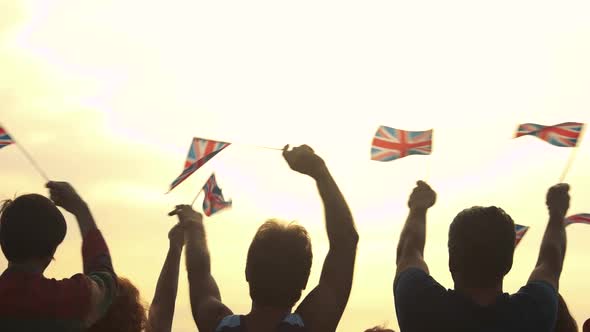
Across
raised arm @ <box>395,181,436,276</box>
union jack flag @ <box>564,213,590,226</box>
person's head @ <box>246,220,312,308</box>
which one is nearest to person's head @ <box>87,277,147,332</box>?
person's head @ <box>246,220,312,308</box>

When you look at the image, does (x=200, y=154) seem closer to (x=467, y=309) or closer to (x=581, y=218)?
(x=581, y=218)

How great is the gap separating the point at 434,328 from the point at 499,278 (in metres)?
0.52

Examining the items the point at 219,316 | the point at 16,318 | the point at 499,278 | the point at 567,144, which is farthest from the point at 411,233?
the point at 567,144

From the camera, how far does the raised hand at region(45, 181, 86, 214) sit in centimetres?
581

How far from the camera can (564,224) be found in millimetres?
5941

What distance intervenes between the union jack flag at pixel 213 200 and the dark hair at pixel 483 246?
5.78 m

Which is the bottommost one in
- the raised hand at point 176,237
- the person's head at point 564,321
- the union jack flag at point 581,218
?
the person's head at point 564,321

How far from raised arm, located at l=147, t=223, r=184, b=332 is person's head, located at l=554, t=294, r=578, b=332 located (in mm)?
2983

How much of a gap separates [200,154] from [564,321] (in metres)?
4.68

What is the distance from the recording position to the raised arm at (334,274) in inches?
187

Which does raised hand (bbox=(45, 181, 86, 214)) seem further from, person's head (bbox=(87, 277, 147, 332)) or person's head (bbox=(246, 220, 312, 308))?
person's head (bbox=(246, 220, 312, 308))

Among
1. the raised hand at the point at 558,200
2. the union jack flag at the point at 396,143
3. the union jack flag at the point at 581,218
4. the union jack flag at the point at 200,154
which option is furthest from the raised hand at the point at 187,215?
the union jack flag at the point at 581,218

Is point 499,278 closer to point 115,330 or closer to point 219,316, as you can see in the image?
point 219,316

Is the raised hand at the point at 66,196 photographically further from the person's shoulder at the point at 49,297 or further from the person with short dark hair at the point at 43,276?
the person's shoulder at the point at 49,297
